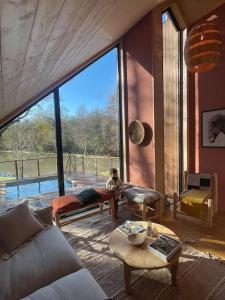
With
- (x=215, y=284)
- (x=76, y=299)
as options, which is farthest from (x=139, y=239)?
(x=76, y=299)

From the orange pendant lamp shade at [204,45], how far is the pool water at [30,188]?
2695 millimetres

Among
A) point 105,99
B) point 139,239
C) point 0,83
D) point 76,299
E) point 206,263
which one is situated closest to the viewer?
point 76,299

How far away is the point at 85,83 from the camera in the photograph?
3.64 m

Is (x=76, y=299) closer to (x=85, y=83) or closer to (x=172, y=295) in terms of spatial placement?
(x=172, y=295)

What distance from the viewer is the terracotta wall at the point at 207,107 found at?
348 centimetres

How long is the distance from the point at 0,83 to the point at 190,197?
2.89m

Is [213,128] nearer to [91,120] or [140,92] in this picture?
[140,92]

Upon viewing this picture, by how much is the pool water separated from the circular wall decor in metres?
1.38

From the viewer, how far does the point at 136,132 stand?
385 centimetres

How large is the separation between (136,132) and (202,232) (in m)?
1.88

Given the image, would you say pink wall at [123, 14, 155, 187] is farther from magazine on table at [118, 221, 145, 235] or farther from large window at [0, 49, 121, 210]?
magazine on table at [118, 221, 145, 235]

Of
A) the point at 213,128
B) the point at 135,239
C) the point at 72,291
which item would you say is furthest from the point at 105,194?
the point at 213,128

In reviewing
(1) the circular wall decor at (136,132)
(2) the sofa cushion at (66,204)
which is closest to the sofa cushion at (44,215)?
(2) the sofa cushion at (66,204)

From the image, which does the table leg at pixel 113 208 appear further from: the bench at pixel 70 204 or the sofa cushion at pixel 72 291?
the sofa cushion at pixel 72 291
